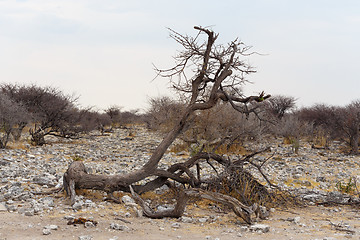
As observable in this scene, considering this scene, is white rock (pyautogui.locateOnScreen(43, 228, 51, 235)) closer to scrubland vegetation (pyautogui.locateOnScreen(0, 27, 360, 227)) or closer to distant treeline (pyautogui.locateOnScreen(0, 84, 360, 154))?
scrubland vegetation (pyautogui.locateOnScreen(0, 27, 360, 227))

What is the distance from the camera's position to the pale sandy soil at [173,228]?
17.2 feet

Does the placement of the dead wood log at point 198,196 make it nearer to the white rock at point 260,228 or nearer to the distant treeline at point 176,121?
the white rock at point 260,228

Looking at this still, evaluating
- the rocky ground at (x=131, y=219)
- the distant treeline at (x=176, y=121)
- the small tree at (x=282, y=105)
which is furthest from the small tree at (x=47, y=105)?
the small tree at (x=282, y=105)

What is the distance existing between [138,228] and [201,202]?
7.46ft

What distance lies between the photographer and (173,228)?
19.1 feet

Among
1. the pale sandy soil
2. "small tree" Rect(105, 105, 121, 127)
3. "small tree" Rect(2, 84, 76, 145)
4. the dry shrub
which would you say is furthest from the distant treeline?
"small tree" Rect(105, 105, 121, 127)

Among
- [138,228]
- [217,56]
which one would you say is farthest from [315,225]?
[217,56]

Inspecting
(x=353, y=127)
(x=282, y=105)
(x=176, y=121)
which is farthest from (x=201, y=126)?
(x=282, y=105)

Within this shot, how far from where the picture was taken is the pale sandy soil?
525 cm

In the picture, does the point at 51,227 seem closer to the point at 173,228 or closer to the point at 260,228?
the point at 173,228

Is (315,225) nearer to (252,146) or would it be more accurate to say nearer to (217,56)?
(217,56)

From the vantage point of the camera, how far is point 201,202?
770 cm

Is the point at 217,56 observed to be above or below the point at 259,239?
above

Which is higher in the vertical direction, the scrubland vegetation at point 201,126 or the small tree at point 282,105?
the small tree at point 282,105
